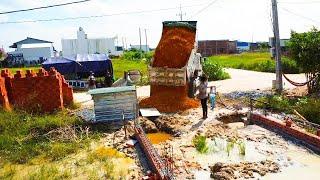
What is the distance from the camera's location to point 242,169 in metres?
9.38

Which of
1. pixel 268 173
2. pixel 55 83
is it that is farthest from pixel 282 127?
pixel 55 83

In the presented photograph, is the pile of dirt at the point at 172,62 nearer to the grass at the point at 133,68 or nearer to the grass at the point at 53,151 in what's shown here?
the grass at the point at 53,151

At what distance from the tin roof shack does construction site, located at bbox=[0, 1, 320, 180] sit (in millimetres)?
32

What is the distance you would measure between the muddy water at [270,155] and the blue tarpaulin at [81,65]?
1589cm

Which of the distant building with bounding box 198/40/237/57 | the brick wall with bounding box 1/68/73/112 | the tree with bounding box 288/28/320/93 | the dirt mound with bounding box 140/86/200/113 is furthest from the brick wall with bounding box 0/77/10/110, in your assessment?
the distant building with bounding box 198/40/237/57

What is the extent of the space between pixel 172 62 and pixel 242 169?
28.3ft

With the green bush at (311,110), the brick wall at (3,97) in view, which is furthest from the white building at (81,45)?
the green bush at (311,110)

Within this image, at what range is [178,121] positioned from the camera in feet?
46.8

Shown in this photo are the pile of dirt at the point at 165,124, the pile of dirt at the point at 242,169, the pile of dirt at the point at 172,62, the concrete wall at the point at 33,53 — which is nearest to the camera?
the pile of dirt at the point at 242,169

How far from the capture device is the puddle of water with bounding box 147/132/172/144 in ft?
42.0

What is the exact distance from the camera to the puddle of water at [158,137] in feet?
42.0

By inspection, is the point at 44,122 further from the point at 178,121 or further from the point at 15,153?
the point at 178,121

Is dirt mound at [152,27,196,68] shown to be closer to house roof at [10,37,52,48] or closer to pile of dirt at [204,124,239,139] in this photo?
pile of dirt at [204,124,239,139]

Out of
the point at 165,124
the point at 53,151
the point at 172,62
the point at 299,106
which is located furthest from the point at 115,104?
the point at 299,106
